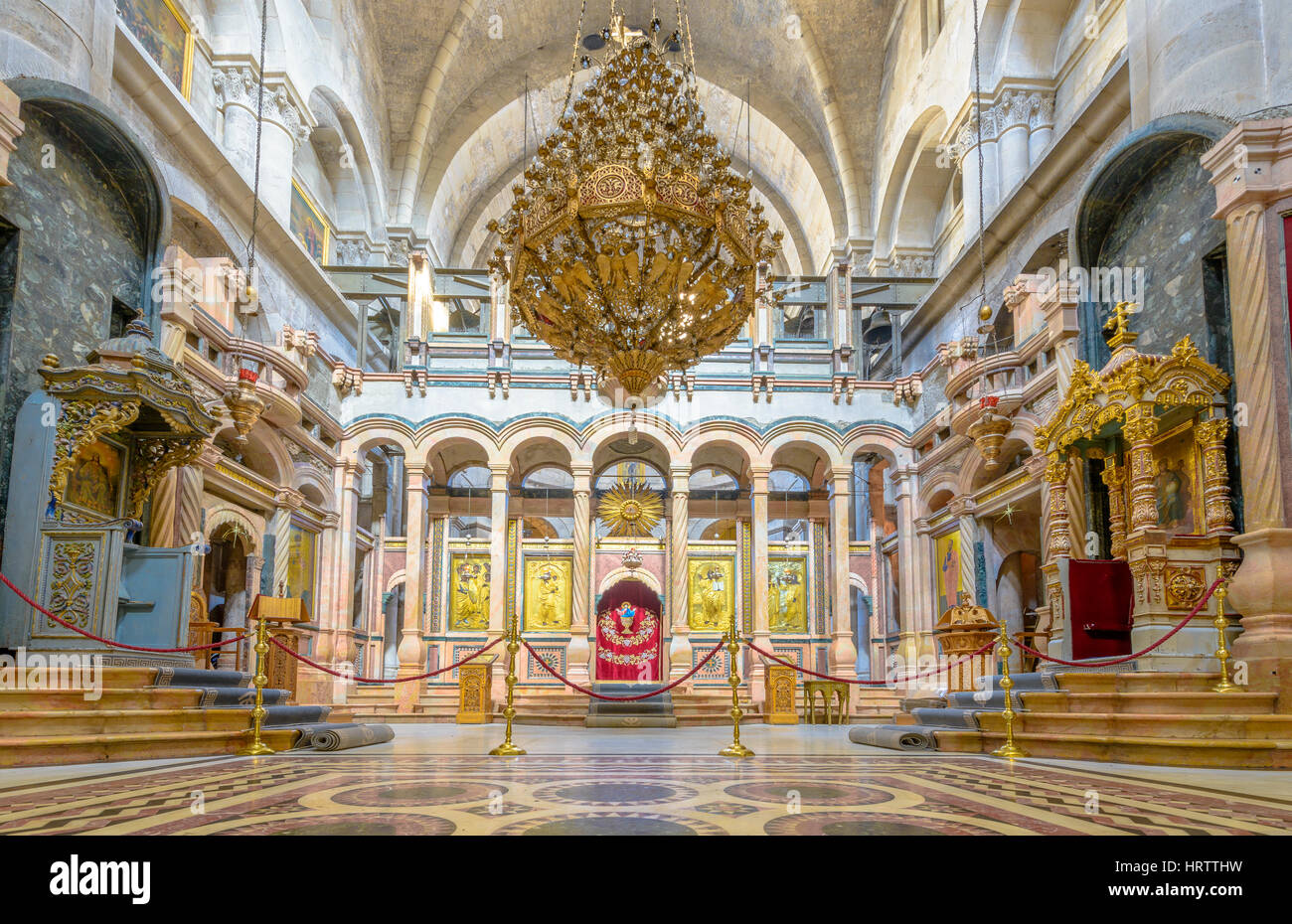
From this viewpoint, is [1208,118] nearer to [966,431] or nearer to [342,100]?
[966,431]

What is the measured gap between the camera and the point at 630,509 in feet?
65.3

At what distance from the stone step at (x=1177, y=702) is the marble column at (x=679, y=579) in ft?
34.2

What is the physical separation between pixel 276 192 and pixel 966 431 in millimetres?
11403

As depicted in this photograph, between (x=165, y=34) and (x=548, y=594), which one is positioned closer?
(x=165, y=34)

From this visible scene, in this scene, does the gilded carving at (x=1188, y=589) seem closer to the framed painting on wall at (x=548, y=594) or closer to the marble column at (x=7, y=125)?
the marble column at (x=7, y=125)

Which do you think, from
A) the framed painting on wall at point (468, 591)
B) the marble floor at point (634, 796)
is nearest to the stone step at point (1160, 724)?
the marble floor at point (634, 796)

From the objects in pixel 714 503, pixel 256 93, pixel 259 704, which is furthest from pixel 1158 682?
pixel 256 93

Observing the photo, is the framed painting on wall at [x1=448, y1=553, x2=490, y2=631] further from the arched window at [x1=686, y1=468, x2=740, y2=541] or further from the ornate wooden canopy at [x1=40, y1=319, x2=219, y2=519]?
the ornate wooden canopy at [x1=40, y1=319, x2=219, y2=519]

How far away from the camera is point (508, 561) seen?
63.2ft

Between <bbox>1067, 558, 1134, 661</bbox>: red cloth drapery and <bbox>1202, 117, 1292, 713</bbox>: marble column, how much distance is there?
1241 mm

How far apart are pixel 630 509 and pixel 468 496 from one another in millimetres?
3609

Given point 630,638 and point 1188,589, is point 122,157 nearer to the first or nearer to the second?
point 1188,589

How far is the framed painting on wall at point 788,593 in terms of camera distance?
63.9ft
